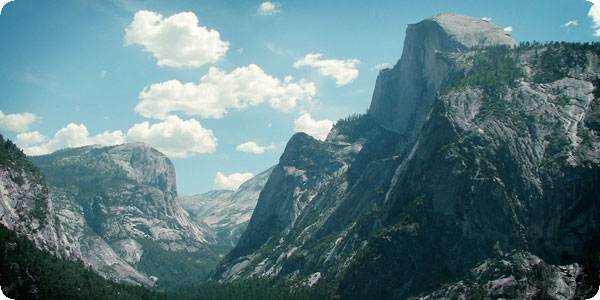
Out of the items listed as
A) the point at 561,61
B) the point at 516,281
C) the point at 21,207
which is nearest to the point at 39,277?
the point at 21,207

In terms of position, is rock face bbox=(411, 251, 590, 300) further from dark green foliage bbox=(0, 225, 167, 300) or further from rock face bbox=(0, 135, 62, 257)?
rock face bbox=(0, 135, 62, 257)

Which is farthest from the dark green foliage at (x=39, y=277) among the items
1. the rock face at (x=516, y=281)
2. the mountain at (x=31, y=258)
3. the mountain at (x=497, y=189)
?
the rock face at (x=516, y=281)

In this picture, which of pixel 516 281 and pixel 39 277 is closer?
pixel 516 281

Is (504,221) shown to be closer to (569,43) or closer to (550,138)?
(550,138)

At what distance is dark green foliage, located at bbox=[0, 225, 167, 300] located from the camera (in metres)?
136

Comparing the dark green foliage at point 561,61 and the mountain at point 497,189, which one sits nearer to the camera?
the mountain at point 497,189

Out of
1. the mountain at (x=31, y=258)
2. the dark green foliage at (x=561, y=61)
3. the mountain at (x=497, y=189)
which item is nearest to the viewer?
the mountain at (x=31, y=258)

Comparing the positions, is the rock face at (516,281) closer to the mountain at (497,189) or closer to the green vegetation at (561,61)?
the mountain at (497,189)

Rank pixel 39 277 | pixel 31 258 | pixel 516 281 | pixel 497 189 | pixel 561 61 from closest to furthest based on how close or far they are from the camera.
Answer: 1. pixel 516 281
2. pixel 39 277
3. pixel 31 258
4. pixel 497 189
5. pixel 561 61

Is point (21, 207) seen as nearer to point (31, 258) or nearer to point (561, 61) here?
point (31, 258)

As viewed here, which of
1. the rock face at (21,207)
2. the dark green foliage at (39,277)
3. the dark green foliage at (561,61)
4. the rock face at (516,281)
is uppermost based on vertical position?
the dark green foliage at (561,61)

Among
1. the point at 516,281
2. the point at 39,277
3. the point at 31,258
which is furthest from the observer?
the point at 31,258

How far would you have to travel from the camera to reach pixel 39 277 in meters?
142

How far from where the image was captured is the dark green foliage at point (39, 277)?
135750 millimetres
